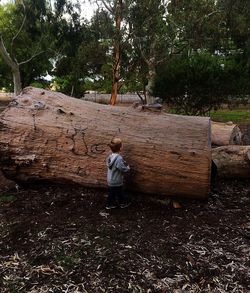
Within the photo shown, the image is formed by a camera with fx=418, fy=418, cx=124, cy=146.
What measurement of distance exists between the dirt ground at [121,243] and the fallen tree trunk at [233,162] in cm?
48

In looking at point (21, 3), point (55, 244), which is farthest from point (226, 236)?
point (21, 3)

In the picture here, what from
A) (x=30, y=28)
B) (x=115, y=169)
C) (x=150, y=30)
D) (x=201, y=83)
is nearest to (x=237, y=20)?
(x=150, y=30)

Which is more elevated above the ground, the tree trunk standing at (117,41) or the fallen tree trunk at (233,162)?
the tree trunk standing at (117,41)

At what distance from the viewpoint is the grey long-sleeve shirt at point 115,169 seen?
463 cm

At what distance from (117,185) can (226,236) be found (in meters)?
1.31

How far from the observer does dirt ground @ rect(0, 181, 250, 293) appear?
347 centimetres

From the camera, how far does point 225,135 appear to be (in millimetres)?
7793

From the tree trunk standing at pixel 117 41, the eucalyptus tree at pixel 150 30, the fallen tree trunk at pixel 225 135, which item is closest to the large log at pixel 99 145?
the fallen tree trunk at pixel 225 135

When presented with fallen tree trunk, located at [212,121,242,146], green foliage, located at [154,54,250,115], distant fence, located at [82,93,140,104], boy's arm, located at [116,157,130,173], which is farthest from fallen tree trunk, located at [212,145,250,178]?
distant fence, located at [82,93,140,104]

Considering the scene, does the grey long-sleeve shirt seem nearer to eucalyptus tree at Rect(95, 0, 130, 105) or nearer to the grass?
the grass

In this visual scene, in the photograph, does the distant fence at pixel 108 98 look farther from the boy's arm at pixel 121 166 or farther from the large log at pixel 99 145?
the boy's arm at pixel 121 166

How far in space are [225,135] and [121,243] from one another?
4.37m

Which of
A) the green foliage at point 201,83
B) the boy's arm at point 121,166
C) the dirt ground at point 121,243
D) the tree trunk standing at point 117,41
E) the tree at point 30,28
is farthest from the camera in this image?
the tree at point 30,28

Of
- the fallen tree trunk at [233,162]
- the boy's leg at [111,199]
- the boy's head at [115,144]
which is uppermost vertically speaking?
the boy's head at [115,144]
